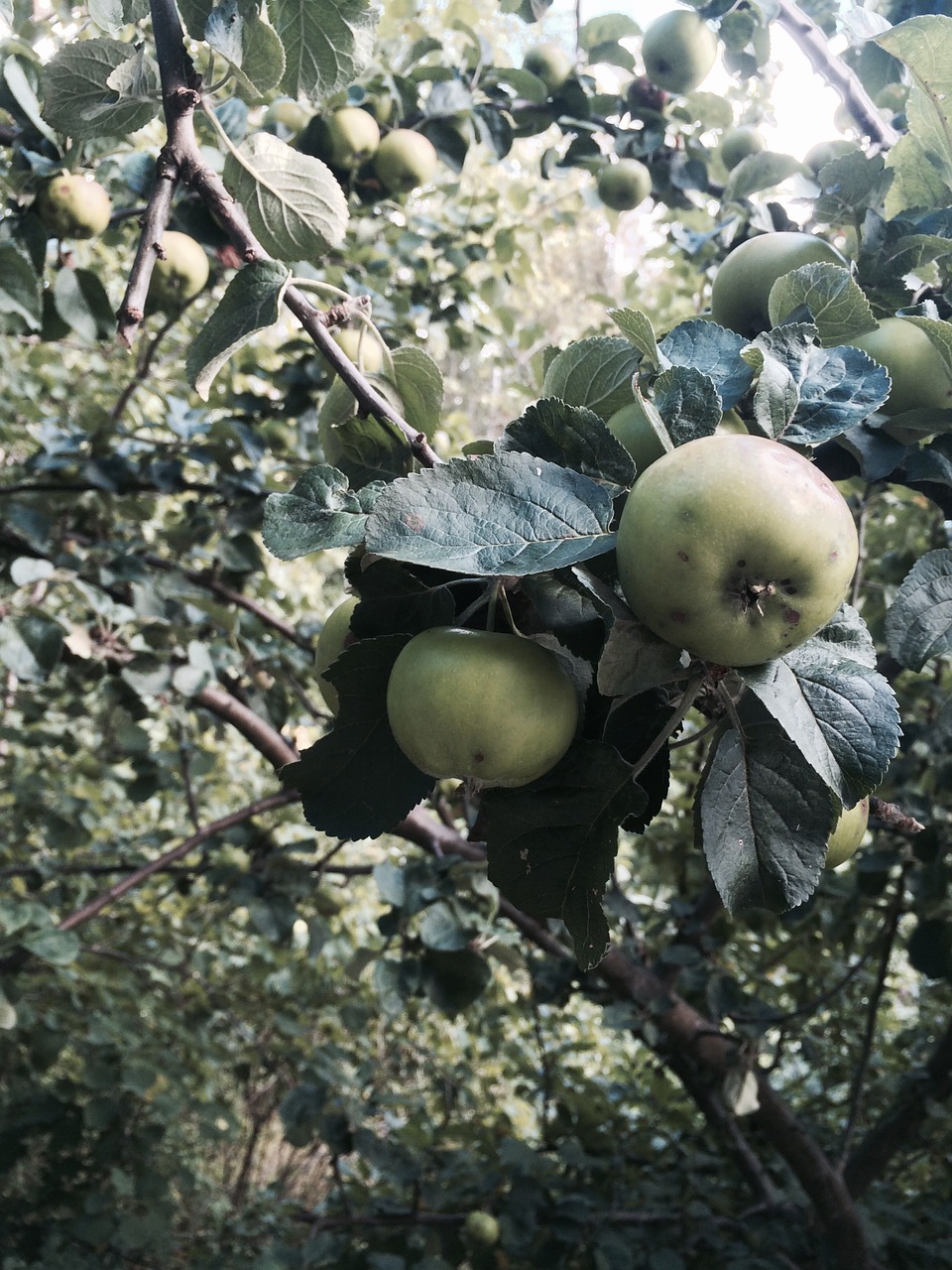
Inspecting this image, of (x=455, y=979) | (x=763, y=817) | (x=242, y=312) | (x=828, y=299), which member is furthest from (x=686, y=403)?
(x=455, y=979)

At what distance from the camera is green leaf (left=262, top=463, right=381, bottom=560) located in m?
0.60

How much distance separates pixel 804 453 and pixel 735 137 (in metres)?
1.37

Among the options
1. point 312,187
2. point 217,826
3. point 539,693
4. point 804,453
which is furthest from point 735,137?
point 217,826

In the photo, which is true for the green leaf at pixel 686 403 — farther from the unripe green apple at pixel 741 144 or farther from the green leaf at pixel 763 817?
the unripe green apple at pixel 741 144

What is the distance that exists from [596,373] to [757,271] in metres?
0.27

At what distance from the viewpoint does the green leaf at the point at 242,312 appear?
0.79m

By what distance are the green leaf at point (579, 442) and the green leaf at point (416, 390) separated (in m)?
0.27

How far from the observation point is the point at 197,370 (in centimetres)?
83

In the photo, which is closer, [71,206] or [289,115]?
[71,206]

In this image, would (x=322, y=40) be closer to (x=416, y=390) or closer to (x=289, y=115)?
(x=416, y=390)

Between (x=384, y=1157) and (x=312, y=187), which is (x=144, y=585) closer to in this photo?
(x=312, y=187)

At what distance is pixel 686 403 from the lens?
2.05ft

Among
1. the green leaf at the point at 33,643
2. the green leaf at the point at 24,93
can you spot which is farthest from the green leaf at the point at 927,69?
the green leaf at the point at 33,643

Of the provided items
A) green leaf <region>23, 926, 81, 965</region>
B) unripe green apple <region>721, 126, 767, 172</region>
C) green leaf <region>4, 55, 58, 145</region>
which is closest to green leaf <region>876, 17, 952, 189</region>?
unripe green apple <region>721, 126, 767, 172</region>
